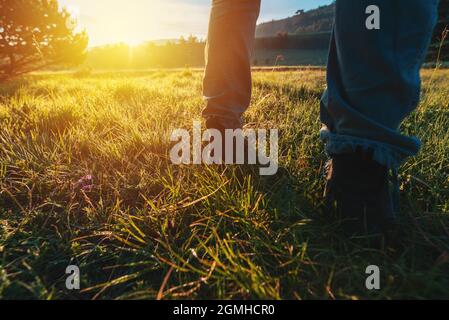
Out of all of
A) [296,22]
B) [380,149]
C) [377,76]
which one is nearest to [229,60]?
[377,76]

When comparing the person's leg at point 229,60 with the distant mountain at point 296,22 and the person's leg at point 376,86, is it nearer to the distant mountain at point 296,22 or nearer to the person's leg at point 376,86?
the person's leg at point 376,86

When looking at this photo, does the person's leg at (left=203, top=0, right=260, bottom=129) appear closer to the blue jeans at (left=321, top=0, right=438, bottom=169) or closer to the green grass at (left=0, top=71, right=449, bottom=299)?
the green grass at (left=0, top=71, right=449, bottom=299)

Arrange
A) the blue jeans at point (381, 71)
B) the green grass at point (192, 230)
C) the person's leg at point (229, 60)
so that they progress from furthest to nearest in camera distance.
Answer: the person's leg at point (229, 60) → the blue jeans at point (381, 71) → the green grass at point (192, 230)

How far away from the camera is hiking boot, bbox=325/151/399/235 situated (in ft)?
3.46

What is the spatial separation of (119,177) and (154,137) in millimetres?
397

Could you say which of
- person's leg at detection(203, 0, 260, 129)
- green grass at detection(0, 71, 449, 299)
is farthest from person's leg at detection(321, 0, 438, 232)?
person's leg at detection(203, 0, 260, 129)

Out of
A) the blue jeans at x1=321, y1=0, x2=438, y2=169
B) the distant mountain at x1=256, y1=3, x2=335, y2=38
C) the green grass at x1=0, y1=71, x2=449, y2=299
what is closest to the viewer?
the green grass at x1=0, y1=71, x2=449, y2=299

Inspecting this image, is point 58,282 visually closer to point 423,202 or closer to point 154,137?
point 154,137

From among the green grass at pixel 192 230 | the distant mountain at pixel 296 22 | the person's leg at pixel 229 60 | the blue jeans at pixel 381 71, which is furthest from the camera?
the distant mountain at pixel 296 22

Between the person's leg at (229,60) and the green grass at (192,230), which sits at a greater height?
the person's leg at (229,60)

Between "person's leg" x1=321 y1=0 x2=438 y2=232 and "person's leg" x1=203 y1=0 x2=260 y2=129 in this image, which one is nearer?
"person's leg" x1=321 y1=0 x2=438 y2=232

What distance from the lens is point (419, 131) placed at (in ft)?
6.47

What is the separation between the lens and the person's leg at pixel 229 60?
170 centimetres

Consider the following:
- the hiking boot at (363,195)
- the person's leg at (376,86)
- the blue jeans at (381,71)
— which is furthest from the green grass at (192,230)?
the blue jeans at (381,71)
